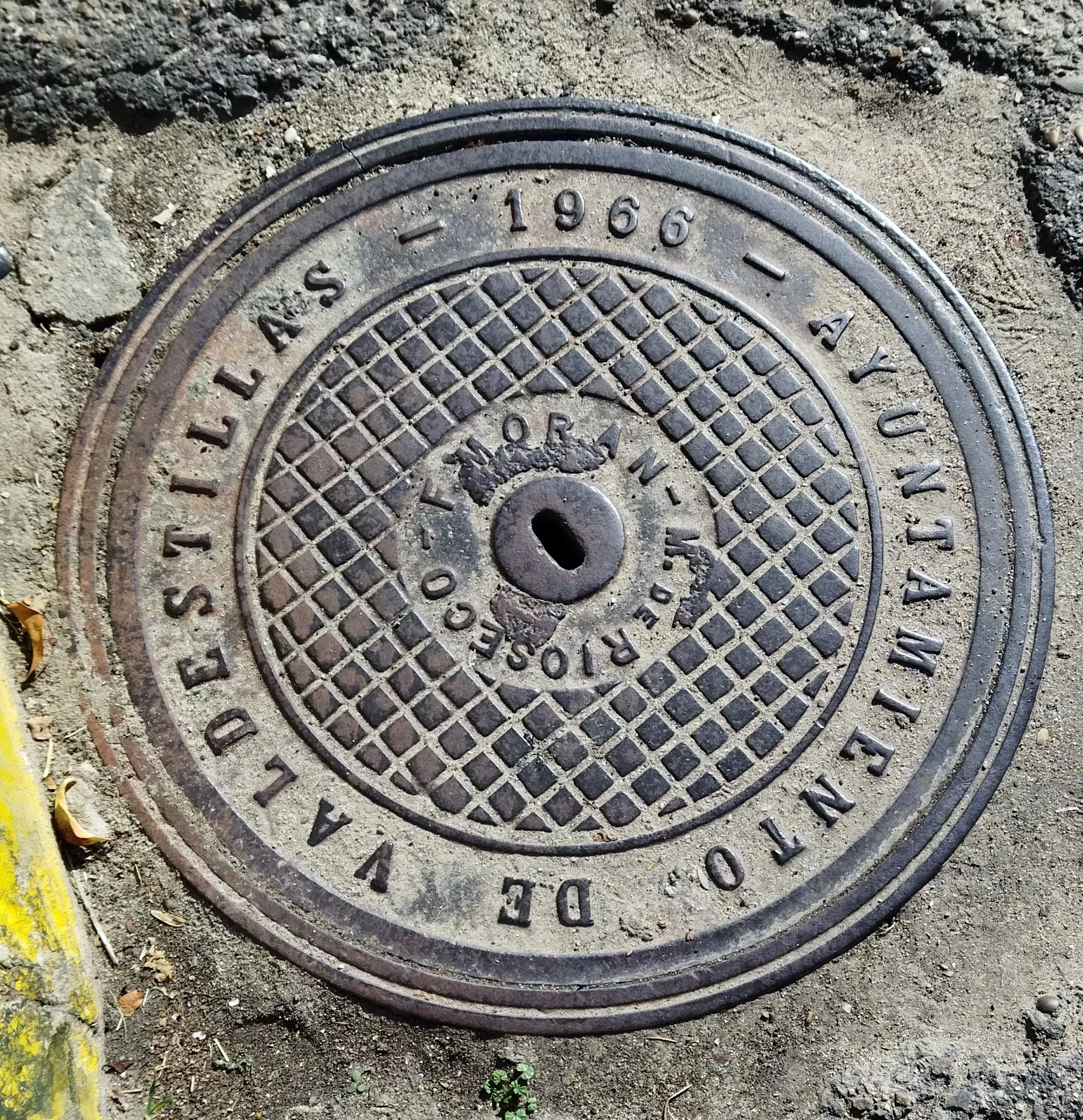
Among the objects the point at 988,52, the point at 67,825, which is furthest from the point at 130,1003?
the point at 988,52

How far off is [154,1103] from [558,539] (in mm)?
1438

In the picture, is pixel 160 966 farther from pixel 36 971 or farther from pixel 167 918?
pixel 36 971

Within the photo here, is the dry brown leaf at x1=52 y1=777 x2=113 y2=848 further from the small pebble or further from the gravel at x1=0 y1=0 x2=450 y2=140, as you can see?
the gravel at x1=0 y1=0 x2=450 y2=140

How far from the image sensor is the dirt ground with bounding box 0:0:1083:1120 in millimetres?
1963

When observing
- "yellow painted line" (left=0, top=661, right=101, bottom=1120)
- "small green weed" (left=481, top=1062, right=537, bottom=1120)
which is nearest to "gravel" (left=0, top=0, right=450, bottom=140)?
"yellow painted line" (left=0, top=661, right=101, bottom=1120)

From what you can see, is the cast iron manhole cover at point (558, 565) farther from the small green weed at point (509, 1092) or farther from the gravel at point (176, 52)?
the gravel at point (176, 52)

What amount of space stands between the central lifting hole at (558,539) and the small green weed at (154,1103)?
1365 millimetres

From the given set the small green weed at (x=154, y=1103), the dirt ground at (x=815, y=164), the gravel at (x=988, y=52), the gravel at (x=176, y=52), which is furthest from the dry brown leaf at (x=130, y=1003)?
the gravel at (x=988, y=52)

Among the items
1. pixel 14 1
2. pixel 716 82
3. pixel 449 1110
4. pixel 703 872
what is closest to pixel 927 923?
pixel 703 872

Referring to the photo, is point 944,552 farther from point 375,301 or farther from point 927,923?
point 375,301

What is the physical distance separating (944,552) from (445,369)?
1.19m

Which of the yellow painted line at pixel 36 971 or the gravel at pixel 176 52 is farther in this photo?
the gravel at pixel 176 52

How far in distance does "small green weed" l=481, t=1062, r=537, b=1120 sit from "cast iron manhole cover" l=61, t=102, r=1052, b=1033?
0.34 feet

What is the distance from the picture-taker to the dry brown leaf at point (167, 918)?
1.97 metres
